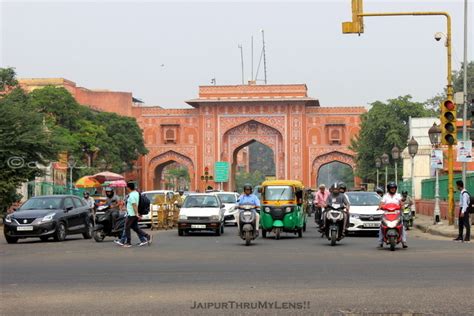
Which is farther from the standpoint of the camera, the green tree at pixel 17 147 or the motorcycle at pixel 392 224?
the green tree at pixel 17 147

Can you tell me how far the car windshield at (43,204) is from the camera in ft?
76.2

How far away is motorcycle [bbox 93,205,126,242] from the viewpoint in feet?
73.2

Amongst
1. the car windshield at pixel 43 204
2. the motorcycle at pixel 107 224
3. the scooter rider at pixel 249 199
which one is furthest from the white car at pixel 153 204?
the scooter rider at pixel 249 199

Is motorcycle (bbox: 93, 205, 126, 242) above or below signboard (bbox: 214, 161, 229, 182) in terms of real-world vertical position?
below

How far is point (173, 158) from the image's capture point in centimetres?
8025

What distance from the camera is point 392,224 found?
1791cm

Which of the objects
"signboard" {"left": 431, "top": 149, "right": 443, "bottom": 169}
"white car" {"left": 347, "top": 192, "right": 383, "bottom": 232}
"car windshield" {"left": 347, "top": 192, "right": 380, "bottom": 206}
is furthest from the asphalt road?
"signboard" {"left": 431, "top": 149, "right": 443, "bottom": 169}

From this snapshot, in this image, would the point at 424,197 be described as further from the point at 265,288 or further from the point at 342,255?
the point at 265,288

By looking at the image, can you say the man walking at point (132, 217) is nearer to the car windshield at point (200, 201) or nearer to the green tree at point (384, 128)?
the car windshield at point (200, 201)

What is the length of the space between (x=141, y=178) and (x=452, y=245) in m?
63.9

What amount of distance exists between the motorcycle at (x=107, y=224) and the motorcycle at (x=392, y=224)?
7355mm
